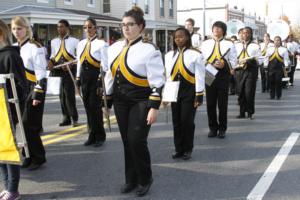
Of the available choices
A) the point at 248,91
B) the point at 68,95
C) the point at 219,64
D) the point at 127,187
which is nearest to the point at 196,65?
the point at 219,64

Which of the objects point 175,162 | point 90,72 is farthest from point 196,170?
point 90,72

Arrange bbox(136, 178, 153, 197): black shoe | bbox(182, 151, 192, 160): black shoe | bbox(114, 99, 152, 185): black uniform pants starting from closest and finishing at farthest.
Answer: bbox(114, 99, 152, 185): black uniform pants
bbox(136, 178, 153, 197): black shoe
bbox(182, 151, 192, 160): black shoe

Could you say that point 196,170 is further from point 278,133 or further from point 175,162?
point 278,133

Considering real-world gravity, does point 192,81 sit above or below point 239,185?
above

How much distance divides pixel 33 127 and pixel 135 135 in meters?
1.66

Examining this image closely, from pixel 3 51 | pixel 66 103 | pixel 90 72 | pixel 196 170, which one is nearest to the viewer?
pixel 3 51

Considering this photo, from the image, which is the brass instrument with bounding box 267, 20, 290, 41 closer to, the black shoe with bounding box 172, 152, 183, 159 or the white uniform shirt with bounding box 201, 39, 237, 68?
the white uniform shirt with bounding box 201, 39, 237, 68

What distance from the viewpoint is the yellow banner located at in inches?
164

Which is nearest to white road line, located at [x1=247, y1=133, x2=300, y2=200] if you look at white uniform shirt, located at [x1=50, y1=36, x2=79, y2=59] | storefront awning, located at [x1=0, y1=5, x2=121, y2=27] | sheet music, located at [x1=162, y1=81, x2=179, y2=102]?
sheet music, located at [x1=162, y1=81, x2=179, y2=102]

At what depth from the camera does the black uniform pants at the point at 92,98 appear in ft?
23.0

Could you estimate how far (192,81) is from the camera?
619 cm

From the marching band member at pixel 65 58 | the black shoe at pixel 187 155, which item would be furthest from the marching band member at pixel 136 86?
the marching band member at pixel 65 58

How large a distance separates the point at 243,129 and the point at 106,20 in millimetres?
19289

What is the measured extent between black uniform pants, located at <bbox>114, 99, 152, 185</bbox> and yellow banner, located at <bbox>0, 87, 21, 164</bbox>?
44.9 inches
